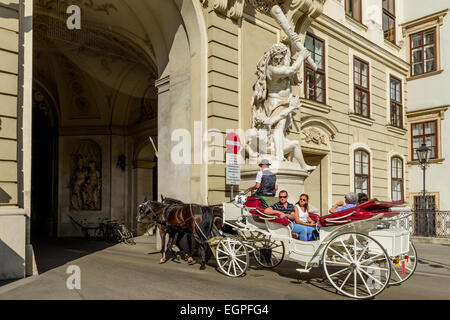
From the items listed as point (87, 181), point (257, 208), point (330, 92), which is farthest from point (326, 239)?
point (87, 181)

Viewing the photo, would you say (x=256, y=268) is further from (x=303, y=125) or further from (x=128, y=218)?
(x=128, y=218)

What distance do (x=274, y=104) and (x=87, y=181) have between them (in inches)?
429

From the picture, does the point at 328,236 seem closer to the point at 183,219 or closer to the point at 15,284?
the point at 183,219

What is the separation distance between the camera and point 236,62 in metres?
11.7

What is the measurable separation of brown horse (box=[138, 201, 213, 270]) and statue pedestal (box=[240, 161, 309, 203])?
2289 millimetres

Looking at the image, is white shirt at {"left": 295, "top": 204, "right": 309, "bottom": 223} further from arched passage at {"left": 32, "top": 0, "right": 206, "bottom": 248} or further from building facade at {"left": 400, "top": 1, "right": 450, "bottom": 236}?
building facade at {"left": 400, "top": 1, "right": 450, "bottom": 236}

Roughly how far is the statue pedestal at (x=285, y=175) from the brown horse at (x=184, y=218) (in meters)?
2.29

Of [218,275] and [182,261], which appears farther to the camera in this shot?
[182,261]

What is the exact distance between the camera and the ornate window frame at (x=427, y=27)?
20228 mm

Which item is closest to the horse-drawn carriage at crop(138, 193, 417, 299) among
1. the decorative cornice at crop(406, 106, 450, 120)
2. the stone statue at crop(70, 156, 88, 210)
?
the stone statue at crop(70, 156, 88, 210)

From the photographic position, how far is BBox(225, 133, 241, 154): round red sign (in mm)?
10430

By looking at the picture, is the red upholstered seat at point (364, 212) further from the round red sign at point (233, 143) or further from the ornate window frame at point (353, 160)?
the ornate window frame at point (353, 160)

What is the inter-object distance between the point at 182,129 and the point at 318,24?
810 cm
